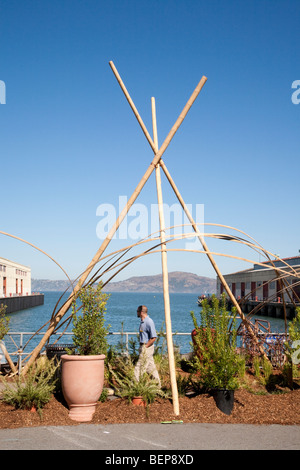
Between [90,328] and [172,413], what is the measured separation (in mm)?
2134

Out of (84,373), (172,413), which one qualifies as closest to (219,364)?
(172,413)

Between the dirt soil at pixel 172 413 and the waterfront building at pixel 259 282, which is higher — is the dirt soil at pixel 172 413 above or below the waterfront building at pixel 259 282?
below

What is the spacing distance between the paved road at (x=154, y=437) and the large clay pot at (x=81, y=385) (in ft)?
1.64

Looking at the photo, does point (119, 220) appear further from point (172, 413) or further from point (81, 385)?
point (172, 413)

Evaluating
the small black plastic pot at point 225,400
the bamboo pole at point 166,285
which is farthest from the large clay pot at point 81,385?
the small black plastic pot at point 225,400

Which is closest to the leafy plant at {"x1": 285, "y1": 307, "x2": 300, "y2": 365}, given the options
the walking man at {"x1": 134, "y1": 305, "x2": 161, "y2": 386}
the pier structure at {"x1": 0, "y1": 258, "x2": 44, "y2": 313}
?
the walking man at {"x1": 134, "y1": 305, "x2": 161, "y2": 386}

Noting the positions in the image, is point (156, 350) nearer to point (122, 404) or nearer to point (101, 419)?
point (122, 404)

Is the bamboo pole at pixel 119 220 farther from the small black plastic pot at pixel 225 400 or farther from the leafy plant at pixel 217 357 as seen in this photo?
the small black plastic pot at pixel 225 400

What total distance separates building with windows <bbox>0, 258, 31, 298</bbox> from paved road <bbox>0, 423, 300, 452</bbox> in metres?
77.3

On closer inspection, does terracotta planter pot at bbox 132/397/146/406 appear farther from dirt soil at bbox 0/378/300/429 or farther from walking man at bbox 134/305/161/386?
walking man at bbox 134/305/161/386

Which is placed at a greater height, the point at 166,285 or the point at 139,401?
the point at 166,285

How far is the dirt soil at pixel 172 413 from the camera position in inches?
312

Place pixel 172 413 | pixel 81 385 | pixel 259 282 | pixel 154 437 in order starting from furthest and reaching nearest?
pixel 259 282 → pixel 172 413 → pixel 81 385 → pixel 154 437

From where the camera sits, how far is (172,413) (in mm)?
8430
